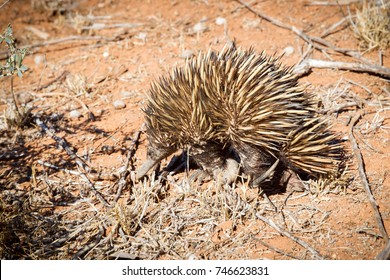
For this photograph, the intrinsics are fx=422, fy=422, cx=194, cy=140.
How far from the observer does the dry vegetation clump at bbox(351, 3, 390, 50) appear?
4.68 meters

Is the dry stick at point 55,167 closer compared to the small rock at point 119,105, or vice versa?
the dry stick at point 55,167

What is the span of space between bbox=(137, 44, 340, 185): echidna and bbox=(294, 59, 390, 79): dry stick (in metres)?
1.41

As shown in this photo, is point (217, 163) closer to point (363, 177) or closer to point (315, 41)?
point (363, 177)

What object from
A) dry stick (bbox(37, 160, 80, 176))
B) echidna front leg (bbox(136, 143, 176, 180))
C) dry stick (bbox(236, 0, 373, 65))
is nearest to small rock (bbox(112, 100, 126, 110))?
dry stick (bbox(37, 160, 80, 176))

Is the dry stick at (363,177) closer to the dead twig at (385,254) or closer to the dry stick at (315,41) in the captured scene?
the dead twig at (385,254)

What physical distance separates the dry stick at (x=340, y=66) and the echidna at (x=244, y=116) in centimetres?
141

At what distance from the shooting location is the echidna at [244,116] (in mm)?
2998

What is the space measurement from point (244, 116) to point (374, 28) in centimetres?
260

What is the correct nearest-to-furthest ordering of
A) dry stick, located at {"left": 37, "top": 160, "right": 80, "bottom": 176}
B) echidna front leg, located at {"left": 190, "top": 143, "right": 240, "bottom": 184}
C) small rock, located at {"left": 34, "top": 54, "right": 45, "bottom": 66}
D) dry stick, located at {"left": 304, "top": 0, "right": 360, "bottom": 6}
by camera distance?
echidna front leg, located at {"left": 190, "top": 143, "right": 240, "bottom": 184} → dry stick, located at {"left": 37, "top": 160, "right": 80, "bottom": 176} → small rock, located at {"left": 34, "top": 54, "right": 45, "bottom": 66} → dry stick, located at {"left": 304, "top": 0, "right": 360, "bottom": 6}

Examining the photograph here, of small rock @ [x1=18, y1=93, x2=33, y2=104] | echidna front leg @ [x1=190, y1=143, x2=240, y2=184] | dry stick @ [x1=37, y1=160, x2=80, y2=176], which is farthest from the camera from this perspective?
small rock @ [x1=18, y1=93, x2=33, y2=104]

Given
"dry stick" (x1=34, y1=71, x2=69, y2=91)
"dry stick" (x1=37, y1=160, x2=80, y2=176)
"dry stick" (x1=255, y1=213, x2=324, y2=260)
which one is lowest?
"dry stick" (x1=255, y1=213, x2=324, y2=260)

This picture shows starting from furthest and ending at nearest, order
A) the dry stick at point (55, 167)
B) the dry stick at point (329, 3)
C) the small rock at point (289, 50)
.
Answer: the dry stick at point (329, 3) < the small rock at point (289, 50) < the dry stick at point (55, 167)

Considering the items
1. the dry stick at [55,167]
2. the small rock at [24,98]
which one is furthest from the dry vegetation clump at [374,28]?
the small rock at [24,98]

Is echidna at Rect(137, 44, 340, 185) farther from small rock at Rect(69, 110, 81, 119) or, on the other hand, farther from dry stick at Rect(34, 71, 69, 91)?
dry stick at Rect(34, 71, 69, 91)
